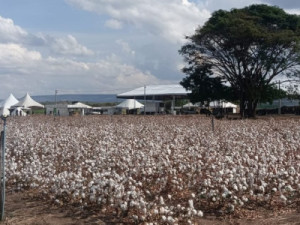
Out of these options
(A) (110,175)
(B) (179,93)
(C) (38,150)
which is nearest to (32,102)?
(B) (179,93)

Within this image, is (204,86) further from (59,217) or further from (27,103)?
(59,217)

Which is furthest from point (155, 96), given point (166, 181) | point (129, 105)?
point (166, 181)

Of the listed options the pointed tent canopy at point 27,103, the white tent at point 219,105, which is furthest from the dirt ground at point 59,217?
the pointed tent canopy at point 27,103

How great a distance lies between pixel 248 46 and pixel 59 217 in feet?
92.5

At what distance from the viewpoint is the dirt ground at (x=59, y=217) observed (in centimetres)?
552

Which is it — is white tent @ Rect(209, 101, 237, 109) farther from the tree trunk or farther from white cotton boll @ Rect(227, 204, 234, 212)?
white cotton boll @ Rect(227, 204, 234, 212)

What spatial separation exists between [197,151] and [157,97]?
51.7 metres

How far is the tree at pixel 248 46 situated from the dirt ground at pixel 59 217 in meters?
25.7

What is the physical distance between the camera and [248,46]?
32531 mm

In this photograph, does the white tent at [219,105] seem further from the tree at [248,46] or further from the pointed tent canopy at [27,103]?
the pointed tent canopy at [27,103]

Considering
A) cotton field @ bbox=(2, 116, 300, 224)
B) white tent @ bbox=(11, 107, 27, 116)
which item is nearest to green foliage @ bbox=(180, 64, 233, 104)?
white tent @ bbox=(11, 107, 27, 116)

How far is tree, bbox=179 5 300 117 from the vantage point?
31.2 meters

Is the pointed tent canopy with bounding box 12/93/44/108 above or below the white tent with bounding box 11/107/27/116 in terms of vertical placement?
above

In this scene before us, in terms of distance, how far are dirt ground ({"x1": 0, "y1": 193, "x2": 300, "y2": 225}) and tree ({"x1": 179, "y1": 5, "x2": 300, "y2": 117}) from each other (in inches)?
1012
